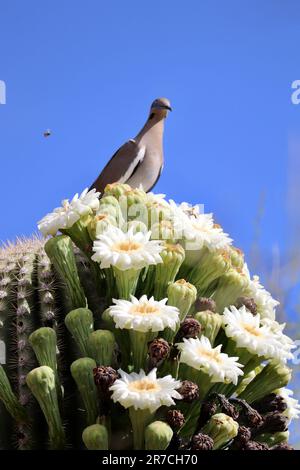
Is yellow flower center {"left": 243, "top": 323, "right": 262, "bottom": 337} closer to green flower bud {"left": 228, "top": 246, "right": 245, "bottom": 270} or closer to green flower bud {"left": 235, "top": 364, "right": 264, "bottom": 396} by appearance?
green flower bud {"left": 235, "top": 364, "right": 264, "bottom": 396}

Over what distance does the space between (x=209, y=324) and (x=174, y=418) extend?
0.37 metres

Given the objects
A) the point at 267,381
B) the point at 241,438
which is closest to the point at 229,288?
the point at 267,381

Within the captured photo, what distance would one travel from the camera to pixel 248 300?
9.98ft

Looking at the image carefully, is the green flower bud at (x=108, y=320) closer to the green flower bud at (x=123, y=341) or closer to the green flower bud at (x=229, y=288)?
the green flower bud at (x=123, y=341)

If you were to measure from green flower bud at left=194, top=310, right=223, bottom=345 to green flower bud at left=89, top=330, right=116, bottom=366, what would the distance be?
1.00 ft

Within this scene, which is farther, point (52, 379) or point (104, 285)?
point (104, 285)

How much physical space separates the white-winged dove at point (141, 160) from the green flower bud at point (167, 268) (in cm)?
140

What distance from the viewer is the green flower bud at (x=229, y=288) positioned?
2.98 metres

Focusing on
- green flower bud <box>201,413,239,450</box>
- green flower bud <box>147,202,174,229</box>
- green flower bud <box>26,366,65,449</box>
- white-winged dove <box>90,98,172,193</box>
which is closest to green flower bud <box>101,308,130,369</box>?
green flower bud <box>26,366,65,449</box>
